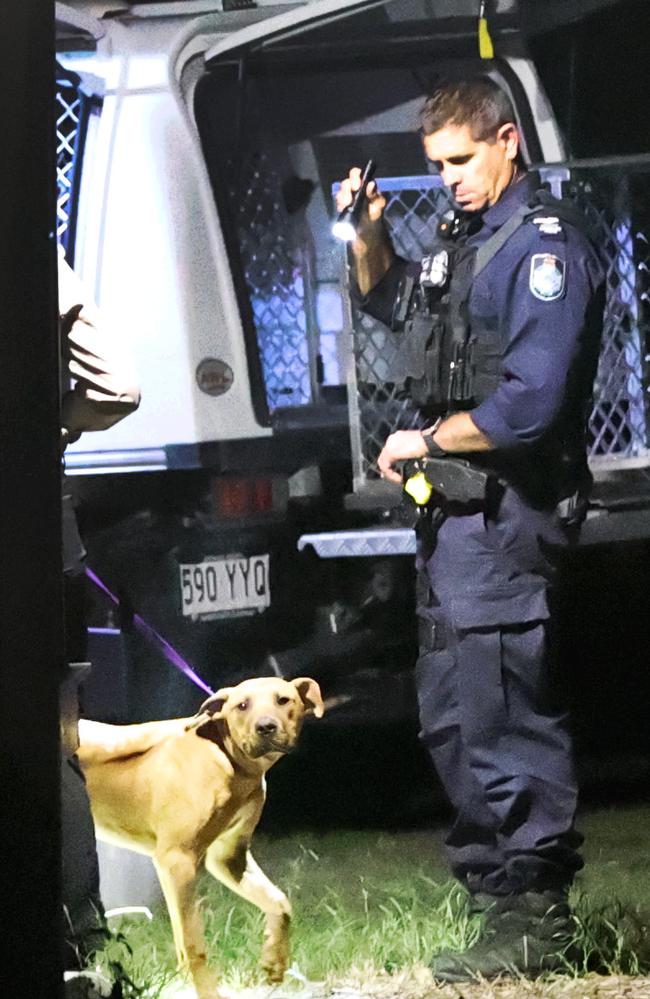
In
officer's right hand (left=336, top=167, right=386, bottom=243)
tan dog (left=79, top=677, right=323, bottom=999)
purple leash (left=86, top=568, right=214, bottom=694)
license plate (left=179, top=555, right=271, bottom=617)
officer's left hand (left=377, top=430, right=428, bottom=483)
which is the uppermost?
officer's right hand (left=336, top=167, right=386, bottom=243)

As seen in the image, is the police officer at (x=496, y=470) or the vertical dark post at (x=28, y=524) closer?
the police officer at (x=496, y=470)

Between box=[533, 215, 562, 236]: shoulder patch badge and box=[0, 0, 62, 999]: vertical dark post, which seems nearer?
box=[533, 215, 562, 236]: shoulder patch badge

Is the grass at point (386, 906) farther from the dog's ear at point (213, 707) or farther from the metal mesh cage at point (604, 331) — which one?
the metal mesh cage at point (604, 331)

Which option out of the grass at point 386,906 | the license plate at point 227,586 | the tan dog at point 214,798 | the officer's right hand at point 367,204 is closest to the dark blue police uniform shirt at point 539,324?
the officer's right hand at point 367,204

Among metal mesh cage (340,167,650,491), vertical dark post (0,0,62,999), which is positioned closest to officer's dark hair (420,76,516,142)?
metal mesh cage (340,167,650,491)

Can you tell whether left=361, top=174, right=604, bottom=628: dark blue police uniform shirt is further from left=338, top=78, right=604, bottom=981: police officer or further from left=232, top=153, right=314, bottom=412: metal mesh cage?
left=232, top=153, right=314, bottom=412: metal mesh cage

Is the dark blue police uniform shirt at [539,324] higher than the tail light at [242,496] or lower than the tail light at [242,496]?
higher

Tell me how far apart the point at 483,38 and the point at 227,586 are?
1.16 m

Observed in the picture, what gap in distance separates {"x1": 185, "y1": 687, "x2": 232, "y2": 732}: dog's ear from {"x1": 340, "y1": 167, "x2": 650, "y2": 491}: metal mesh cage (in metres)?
0.48

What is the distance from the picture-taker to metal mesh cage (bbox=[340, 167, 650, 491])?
225 centimetres

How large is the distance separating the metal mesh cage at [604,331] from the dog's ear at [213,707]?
48 centimetres

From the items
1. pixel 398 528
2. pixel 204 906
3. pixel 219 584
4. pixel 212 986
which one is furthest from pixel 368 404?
pixel 212 986

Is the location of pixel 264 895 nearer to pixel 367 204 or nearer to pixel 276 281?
pixel 276 281

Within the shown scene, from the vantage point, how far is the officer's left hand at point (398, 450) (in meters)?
2.27
